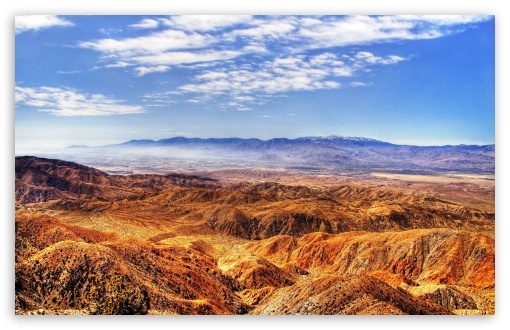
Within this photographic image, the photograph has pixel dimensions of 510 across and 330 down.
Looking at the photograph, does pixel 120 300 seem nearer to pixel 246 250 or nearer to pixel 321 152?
pixel 246 250

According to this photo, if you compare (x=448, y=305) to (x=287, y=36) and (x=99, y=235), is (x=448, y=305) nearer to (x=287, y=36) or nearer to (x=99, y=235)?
(x=287, y=36)

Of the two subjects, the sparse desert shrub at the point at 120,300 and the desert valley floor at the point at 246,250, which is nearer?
the sparse desert shrub at the point at 120,300

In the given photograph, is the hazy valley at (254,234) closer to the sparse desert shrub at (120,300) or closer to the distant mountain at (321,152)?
the sparse desert shrub at (120,300)

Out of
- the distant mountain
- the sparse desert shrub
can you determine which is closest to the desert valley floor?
the sparse desert shrub

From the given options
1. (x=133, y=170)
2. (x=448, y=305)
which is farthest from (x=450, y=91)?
(x=133, y=170)

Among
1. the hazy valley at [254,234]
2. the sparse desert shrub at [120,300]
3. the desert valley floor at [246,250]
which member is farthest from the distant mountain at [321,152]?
the sparse desert shrub at [120,300]

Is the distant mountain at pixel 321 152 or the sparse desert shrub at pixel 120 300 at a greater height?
the distant mountain at pixel 321 152
